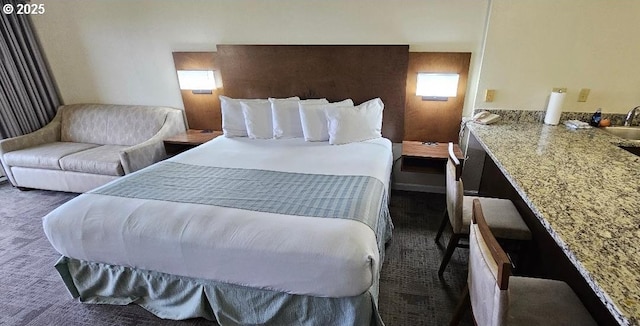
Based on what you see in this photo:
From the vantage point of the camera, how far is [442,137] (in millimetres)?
2828

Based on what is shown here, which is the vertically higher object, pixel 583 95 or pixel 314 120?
pixel 583 95

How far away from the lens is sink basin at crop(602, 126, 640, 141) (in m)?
A: 2.24

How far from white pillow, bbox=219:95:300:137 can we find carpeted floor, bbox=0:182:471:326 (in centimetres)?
168

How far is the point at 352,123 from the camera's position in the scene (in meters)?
2.61

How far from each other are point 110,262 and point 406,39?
2.74 metres

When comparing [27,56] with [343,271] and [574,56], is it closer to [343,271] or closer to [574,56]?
[343,271]

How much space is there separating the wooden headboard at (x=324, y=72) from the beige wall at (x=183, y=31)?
0.33 feet

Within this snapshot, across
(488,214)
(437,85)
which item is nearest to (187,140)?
(437,85)

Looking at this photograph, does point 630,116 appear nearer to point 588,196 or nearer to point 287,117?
point 588,196

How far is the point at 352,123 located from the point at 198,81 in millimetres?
1778

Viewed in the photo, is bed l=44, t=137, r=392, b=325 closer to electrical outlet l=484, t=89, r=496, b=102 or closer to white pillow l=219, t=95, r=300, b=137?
white pillow l=219, t=95, r=300, b=137

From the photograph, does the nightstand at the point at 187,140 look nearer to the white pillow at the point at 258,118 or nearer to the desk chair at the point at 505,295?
the white pillow at the point at 258,118

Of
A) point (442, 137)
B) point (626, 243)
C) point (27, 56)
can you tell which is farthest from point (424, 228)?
point (27, 56)

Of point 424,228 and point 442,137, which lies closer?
point 424,228
